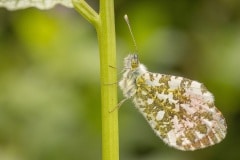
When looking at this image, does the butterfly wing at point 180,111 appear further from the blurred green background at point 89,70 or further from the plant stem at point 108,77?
the blurred green background at point 89,70

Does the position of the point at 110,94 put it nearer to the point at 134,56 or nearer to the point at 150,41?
the point at 134,56

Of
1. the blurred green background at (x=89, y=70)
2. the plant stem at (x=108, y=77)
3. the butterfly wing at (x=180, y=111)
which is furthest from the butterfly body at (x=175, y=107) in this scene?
the blurred green background at (x=89, y=70)

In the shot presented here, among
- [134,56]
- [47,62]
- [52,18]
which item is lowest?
[134,56]

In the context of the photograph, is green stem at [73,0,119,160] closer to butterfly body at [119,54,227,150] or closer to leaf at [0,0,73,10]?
leaf at [0,0,73,10]

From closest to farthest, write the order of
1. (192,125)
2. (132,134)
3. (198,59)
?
(192,125), (132,134), (198,59)

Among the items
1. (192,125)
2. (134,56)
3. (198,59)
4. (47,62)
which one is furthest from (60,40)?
(192,125)

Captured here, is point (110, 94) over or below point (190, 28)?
below

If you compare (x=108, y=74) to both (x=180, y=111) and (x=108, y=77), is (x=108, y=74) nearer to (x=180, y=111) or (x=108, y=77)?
(x=108, y=77)

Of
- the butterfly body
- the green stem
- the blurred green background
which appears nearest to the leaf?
the green stem

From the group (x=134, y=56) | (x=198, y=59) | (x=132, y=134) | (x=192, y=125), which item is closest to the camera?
(x=192, y=125)
